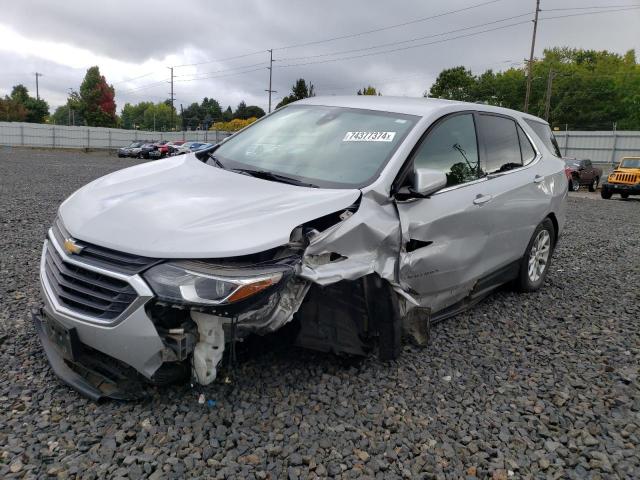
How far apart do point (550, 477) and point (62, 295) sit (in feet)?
8.30

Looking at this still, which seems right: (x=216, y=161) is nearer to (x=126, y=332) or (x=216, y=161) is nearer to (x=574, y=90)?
(x=126, y=332)

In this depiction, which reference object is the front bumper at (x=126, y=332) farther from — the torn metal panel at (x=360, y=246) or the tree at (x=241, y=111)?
the tree at (x=241, y=111)

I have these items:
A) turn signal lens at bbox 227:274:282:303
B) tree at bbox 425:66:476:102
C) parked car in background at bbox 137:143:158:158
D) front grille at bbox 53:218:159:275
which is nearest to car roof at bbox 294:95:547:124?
turn signal lens at bbox 227:274:282:303

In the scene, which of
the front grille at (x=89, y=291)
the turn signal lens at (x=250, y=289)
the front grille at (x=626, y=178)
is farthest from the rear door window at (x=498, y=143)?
the front grille at (x=626, y=178)

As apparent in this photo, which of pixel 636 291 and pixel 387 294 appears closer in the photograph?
pixel 387 294

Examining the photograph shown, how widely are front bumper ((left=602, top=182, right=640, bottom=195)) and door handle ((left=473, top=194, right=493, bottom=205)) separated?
63.8 ft

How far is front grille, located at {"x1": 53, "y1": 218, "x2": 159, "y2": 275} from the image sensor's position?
7.97 ft

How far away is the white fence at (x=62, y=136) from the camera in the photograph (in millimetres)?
46031

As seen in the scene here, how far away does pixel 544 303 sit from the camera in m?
4.88

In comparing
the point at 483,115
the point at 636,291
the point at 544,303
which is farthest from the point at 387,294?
the point at 636,291

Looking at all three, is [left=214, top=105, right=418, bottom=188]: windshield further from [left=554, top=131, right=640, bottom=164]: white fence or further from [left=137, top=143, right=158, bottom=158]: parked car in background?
[left=137, top=143, right=158, bottom=158]: parked car in background

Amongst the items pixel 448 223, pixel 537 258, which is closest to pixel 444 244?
pixel 448 223

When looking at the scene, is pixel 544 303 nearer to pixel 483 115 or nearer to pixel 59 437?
pixel 483 115

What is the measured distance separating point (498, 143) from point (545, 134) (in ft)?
4.59
